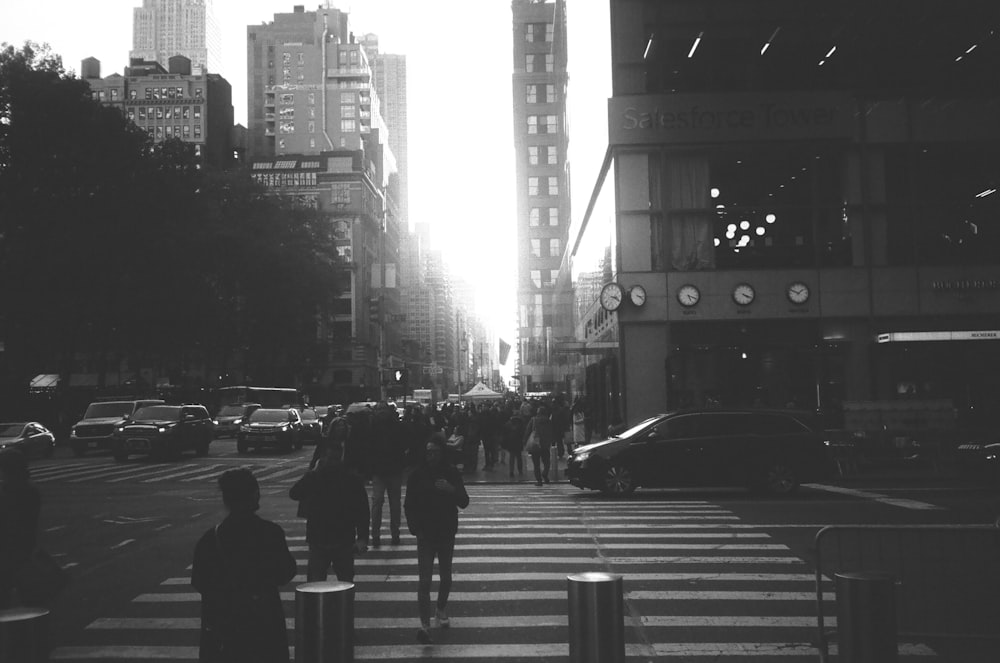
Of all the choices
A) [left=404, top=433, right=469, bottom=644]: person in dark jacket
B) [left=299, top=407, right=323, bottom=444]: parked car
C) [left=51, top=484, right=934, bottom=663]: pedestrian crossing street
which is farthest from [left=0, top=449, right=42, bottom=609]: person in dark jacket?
[left=299, top=407, right=323, bottom=444]: parked car

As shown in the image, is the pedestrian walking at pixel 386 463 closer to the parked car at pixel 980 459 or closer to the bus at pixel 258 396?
the parked car at pixel 980 459

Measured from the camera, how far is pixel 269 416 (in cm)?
3569

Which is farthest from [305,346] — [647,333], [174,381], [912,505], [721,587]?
[721,587]

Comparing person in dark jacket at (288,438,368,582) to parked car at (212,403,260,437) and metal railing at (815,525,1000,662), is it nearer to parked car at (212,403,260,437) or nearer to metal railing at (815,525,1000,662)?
metal railing at (815,525,1000,662)

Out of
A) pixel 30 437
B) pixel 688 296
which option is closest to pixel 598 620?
pixel 688 296

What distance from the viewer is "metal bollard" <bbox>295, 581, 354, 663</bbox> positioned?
4.76 metres

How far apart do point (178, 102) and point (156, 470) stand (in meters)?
136

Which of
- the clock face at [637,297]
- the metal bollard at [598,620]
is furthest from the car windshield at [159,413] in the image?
the metal bollard at [598,620]

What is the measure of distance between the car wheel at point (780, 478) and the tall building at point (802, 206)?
1142 centimetres

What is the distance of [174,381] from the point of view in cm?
6231

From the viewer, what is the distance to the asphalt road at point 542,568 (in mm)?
7203

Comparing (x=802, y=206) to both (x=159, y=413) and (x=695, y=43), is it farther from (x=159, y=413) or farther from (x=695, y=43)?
(x=159, y=413)

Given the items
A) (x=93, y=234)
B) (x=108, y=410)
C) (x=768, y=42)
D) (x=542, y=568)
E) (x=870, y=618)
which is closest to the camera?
(x=870, y=618)

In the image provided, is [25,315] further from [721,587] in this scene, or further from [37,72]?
[721,587]
